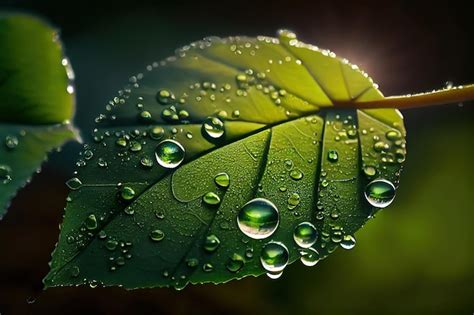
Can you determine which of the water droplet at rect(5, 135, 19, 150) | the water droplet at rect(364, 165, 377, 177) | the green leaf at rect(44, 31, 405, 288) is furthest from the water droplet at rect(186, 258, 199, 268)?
the water droplet at rect(5, 135, 19, 150)

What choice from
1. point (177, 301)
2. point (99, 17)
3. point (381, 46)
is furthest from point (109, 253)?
point (99, 17)

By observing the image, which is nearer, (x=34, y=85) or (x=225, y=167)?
(x=225, y=167)

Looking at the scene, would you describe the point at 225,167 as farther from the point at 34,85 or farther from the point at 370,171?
the point at 34,85

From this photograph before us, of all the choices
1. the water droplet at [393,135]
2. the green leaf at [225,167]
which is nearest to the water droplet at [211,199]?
the green leaf at [225,167]

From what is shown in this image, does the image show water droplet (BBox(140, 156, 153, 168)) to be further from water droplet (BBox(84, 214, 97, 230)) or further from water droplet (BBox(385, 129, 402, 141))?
water droplet (BBox(385, 129, 402, 141))

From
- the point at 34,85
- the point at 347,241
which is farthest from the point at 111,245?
the point at 34,85

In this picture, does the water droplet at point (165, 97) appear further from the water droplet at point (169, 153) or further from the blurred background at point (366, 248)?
the blurred background at point (366, 248)

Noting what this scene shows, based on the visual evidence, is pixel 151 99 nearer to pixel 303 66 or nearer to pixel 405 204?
pixel 303 66

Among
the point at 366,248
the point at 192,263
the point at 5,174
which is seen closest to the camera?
the point at 192,263

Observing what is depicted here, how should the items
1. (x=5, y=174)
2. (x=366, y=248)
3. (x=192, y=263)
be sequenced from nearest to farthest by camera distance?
(x=192, y=263) < (x=5, y=174) < (x=366, y=248)
